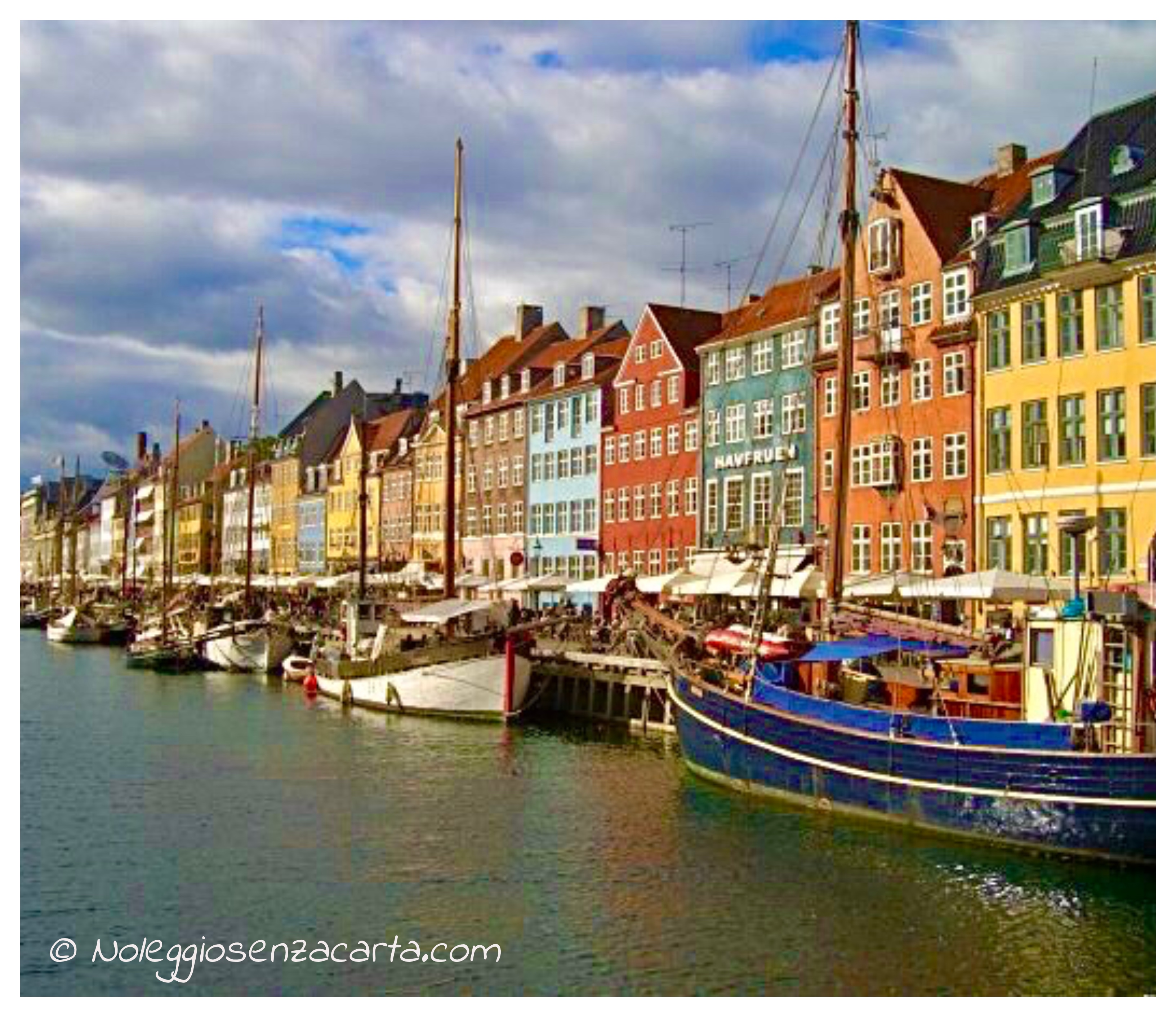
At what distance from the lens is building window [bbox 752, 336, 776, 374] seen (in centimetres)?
5844

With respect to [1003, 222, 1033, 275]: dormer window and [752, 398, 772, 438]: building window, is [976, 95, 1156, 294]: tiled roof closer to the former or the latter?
[1003, 222, 1033, 275]: dormer window

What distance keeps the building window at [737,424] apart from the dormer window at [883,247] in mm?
10719

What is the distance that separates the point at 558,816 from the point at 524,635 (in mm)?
18009

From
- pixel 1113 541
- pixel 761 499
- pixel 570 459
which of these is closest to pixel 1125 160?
pixel 1113 541

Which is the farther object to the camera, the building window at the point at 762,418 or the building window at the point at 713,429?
the building window at the point at 713,429

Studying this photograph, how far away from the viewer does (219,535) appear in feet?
456

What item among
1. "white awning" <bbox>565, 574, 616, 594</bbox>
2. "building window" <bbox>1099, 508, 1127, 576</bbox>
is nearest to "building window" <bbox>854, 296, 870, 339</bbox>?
"white awning" <bbox>565, 574, 616, 594</bbox>

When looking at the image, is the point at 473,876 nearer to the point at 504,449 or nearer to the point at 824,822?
the point at 824,822

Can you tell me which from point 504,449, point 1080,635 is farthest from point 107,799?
point 504,449

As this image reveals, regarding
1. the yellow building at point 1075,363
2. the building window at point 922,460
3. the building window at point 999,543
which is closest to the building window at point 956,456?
the building window at point 922,460

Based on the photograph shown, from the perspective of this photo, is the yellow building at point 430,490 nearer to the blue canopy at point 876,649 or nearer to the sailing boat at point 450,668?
the sailing boat at point 450,668

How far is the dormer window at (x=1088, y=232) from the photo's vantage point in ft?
135

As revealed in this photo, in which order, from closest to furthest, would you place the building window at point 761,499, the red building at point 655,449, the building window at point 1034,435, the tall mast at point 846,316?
the tall mast at point 846,316 < the building window at point 1034,435 < the building window at point 761,499 < the red building at point 655,449

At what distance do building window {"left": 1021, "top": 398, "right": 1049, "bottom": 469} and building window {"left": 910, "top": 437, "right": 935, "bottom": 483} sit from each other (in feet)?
15.5
